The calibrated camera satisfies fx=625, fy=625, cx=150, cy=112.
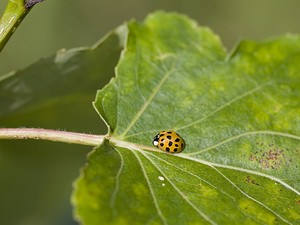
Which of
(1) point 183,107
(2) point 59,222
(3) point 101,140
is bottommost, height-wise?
(2) point 59,222

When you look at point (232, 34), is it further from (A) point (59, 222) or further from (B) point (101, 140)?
(B) point (101, 140)

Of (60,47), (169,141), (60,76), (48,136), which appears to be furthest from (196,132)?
(60,47)

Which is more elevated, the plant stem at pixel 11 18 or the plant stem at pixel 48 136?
the plant stem at pixel 11 18

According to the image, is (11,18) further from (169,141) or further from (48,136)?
(169,141)

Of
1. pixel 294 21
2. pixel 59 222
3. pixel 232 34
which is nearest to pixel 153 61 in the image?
pixel 59 222

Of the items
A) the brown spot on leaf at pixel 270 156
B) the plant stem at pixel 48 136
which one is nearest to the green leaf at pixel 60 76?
the plant stem at pixel 48 136

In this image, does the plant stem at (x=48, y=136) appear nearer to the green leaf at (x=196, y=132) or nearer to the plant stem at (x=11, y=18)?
the green leaf at (x=196, y=132)
